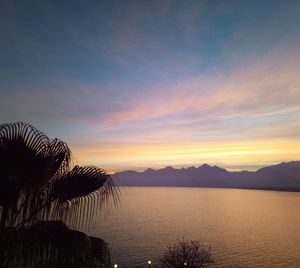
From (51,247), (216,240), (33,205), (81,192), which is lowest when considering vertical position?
(216,240)

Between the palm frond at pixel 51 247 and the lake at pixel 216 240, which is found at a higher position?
the palm frond at pixel 51 247

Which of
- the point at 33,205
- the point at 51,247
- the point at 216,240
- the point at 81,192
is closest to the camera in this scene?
the point at 51,247

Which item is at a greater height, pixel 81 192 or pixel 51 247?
pixel 81 192

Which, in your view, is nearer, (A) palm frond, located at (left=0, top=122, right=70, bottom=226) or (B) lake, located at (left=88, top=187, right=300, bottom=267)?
(A) palm frond, located at (left=0, top=122, right=70, bottom=226)

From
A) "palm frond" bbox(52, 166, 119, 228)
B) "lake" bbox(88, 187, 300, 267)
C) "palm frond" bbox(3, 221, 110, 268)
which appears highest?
"palm frond" bbox(52, 166, 119, 228)

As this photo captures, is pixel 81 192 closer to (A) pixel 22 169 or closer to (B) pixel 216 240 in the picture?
(A) pixel 22 169

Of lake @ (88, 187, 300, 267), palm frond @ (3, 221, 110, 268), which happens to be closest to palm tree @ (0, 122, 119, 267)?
palm frond @ (3, 221, 110, 268)

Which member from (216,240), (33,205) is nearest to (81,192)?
(33,205)

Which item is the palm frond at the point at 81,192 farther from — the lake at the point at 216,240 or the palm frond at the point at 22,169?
the lake at the point at 216,240

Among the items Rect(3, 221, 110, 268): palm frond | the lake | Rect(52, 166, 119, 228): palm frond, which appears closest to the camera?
Rect(3, 221, 110, 268): palm frond

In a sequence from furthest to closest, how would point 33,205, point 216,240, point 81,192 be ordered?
point 216,240, point 81,192, point 33,205

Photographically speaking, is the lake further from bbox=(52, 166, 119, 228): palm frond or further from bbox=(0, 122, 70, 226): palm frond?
bbox=(0, 122, 70, 226): palm frond

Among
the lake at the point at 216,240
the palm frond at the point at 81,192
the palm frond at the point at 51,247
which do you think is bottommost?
the lake at the point at 216,240

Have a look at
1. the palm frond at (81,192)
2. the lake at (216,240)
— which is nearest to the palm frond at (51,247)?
the palm frond at (81,192)
